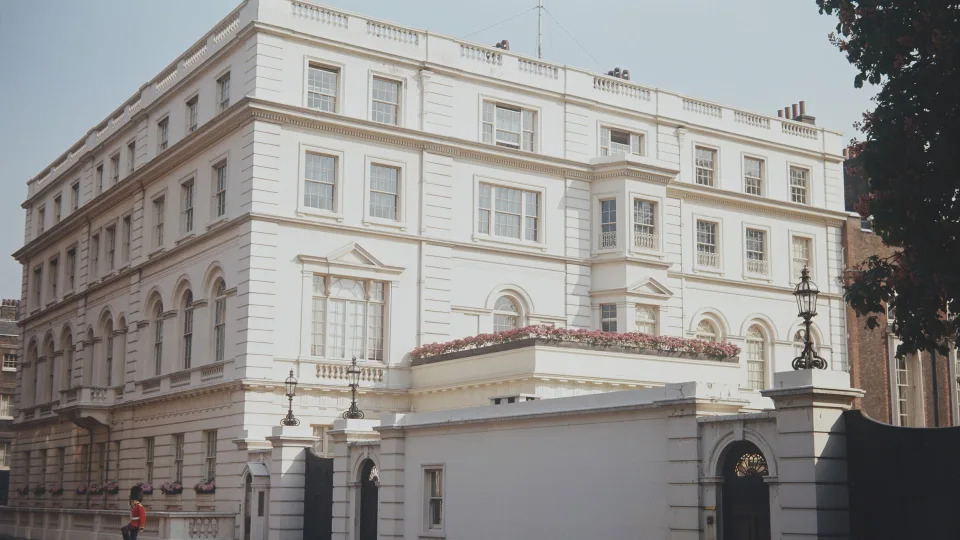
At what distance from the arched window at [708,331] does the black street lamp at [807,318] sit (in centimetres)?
2804

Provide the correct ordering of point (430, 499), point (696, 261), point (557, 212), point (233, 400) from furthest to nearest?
1. point (696, 261)
2. point (557, 212)
3. point (233, 400)
4. point (430, 499)

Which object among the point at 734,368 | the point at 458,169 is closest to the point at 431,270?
the point at 458,169

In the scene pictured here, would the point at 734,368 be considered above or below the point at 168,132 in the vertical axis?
below

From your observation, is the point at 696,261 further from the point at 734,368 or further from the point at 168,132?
the point at 168,132

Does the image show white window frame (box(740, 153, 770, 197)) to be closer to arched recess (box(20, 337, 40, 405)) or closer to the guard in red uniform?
the guard in red uniform

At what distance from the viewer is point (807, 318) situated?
58.0 feet

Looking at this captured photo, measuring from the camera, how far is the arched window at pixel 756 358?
153ft

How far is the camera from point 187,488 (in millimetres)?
38875

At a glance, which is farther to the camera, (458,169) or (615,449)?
(458,169)

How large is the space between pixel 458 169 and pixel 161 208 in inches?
455

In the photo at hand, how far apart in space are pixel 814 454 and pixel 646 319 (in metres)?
26.3

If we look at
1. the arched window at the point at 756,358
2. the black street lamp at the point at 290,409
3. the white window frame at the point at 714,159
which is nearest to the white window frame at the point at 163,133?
the black street lamp at the point at 290,409

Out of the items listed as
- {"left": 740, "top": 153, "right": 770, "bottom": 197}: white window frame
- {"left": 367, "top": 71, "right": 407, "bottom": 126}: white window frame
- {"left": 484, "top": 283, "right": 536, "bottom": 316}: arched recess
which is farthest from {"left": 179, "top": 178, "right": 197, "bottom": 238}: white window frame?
{"left": 740, "top": 153, "right": 770, "bottom": 197}: white window frame

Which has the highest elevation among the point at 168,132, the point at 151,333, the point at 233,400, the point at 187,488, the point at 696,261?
the point at 168,132
